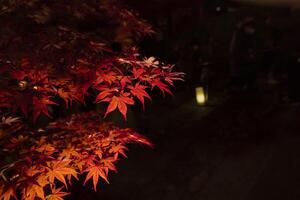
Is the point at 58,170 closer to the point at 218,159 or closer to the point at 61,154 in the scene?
the point at 61,154

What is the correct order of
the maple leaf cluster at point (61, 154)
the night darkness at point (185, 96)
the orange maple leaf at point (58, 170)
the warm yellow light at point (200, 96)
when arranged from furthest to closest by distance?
the warm yellow light at point (200, 96), the night darkness at point (185, 96), the orange maple leaf at point (58, 170), the maple leaf cluster at point (61, 154)

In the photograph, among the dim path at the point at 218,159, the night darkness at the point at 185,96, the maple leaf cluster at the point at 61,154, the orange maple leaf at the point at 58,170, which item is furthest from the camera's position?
the dim path at the point at 218,159

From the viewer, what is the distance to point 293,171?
685 centimetres

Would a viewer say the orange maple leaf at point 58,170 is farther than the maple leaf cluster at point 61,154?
Yes

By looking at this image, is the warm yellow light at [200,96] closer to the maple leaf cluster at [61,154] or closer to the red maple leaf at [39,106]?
the maple leaf cluster at [61,154]

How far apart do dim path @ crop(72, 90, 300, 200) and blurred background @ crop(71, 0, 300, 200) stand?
0.07 feet

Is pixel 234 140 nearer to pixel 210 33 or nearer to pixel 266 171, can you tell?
pixel 266 171

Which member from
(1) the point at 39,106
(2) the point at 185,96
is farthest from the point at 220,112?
(1) the point at 39,106

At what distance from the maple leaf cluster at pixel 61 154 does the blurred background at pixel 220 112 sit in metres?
2.97

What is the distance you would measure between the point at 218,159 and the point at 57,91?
4783mm

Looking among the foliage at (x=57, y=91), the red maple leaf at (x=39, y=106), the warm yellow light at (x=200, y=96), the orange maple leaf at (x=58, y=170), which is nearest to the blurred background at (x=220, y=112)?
the warm yellow light at (x=200, y=96)

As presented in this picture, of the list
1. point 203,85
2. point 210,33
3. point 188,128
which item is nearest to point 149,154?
point 188,128

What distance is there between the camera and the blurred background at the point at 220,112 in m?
6.97

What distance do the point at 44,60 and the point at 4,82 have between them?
1.81 feet
